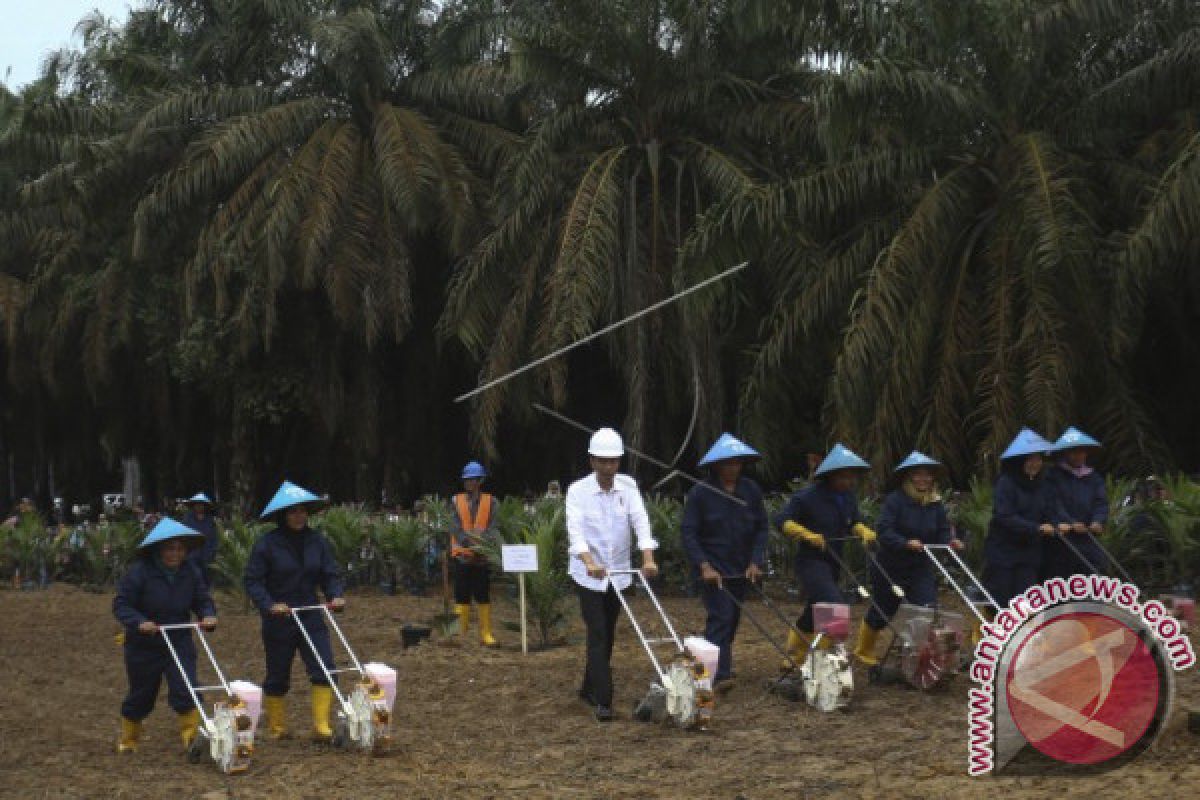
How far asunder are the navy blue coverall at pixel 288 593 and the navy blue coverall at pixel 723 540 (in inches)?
93.5

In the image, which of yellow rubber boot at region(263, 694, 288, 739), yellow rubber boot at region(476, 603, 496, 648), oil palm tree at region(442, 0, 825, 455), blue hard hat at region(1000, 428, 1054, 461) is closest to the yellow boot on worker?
yellow rubber boot at region(476, 603, 496, 648)

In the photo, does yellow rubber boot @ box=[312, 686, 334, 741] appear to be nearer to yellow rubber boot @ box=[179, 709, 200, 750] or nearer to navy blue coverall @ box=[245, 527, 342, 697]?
navy blue coverall @ box=[245, 527, 342, 697]

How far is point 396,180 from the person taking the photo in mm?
26109

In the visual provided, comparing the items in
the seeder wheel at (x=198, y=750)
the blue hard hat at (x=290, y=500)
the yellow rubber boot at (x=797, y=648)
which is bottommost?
the seeder wheel at (x=198, y=750)

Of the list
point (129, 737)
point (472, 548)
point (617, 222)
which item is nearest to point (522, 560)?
point (472, 548)

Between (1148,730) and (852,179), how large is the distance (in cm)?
1383

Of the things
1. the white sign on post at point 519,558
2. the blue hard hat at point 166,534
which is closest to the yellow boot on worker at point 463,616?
the white sign on post at point 519,558

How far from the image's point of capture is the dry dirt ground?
811cm

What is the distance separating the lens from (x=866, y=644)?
11891 mm

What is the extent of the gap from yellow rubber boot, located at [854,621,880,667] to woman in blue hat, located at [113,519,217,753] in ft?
→ 14.5

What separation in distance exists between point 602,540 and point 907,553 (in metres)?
2.18

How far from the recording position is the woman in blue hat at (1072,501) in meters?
11.6

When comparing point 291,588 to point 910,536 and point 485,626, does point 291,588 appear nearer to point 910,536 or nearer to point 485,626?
point 910,536

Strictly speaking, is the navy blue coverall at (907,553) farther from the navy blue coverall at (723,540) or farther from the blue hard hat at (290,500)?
the blue hard hat at (290,500)
